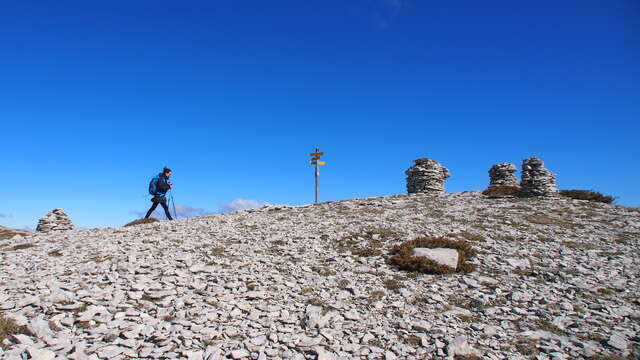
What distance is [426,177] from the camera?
112ft

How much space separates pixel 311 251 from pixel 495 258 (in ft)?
22.5

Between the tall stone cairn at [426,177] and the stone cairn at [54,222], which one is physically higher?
the tall stone cairn at [426,177]

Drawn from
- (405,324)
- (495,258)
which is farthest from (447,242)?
(405,324)

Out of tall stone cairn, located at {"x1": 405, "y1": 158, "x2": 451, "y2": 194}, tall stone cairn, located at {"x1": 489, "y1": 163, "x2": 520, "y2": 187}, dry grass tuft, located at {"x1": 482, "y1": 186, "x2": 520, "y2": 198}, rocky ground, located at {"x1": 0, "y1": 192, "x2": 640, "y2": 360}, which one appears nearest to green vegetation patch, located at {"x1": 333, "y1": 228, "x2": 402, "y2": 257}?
rocky ground, located at {"x1": 0, "y1": 192, "x2": 640, "y2": 360}

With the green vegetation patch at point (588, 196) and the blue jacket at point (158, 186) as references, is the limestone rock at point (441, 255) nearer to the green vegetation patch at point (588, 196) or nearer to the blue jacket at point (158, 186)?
the blue jacket at point (158, 186)

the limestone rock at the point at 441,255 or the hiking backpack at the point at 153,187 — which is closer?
the limestone rock at the point at 441,255

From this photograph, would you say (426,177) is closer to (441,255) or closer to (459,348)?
(441,255)

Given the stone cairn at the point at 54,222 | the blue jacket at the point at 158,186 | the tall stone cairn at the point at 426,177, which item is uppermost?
the tall stone cairn at the point at 426,177

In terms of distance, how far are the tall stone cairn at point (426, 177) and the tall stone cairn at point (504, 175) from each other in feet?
17.8

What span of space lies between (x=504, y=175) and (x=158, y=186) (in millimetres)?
32071

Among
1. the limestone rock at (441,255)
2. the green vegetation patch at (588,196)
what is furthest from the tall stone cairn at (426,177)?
the limestone rock at (441,255)

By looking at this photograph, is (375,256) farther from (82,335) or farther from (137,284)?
(82,335)

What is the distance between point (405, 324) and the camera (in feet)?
25.5

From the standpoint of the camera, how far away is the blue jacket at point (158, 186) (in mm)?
21125
